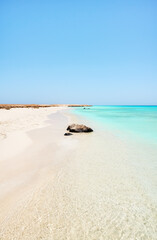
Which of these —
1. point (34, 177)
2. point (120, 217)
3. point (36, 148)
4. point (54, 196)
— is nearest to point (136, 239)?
point (120, 217)

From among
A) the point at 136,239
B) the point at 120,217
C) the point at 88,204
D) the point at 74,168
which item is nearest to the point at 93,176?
the point at 74,168

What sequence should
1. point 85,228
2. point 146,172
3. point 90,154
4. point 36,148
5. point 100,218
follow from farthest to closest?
point 36,148 < point 90,154 < point 146,172 < point 100,218 < point 85,228

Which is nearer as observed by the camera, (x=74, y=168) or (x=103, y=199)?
(x=103, y=199)

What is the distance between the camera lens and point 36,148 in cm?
675

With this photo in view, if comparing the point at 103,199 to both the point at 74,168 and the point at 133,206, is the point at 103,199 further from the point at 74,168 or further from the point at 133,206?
the point at 74,168

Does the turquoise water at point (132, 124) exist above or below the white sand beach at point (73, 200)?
below

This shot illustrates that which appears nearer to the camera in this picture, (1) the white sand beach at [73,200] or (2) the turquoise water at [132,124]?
(1) the white sand beach at [73,200]

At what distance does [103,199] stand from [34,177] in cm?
209

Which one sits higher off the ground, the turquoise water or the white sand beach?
the white sand beach

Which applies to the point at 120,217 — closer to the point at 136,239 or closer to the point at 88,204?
the point at 136,239

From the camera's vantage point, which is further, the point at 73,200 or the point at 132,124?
the point at 132,124

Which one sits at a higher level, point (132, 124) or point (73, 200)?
point (73, 200)

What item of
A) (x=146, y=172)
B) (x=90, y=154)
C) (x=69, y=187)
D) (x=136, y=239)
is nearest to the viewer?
(x=136, y=239)

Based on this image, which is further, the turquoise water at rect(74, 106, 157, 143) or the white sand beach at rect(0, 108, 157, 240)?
the turquoise water at rect(74, 106, 157, 143)
